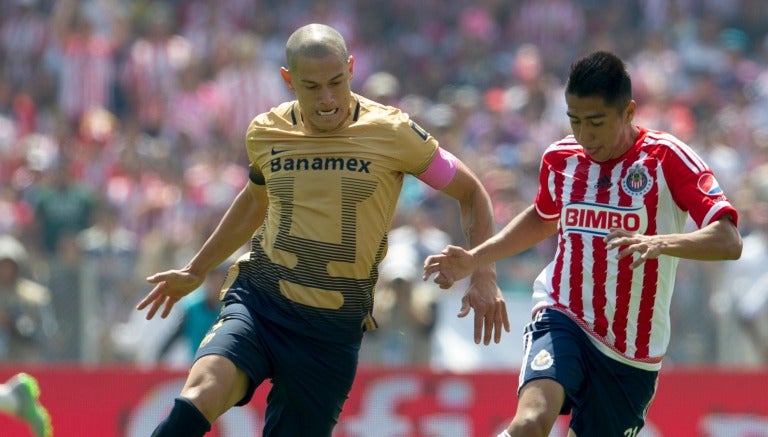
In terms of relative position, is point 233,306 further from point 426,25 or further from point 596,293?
point 426,25

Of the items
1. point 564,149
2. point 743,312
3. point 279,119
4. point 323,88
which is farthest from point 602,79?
point 743,312

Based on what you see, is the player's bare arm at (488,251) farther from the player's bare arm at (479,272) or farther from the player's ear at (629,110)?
the player's ear at (629,110)

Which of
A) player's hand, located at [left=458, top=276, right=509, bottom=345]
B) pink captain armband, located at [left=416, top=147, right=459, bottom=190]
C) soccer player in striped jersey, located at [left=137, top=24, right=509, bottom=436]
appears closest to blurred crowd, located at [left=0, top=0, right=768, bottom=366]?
soccer player in striped jersey, located at [left=137, top=24, right=509, bottom=436]

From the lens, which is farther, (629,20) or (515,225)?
(629,20)

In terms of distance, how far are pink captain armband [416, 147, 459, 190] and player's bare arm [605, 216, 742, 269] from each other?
1107 millimetres

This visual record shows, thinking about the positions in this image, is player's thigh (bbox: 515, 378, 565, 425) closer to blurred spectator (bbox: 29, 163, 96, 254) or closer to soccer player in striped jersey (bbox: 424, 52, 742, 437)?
soccer player in striped jersey (bbox: 424, 52, 742, 437)

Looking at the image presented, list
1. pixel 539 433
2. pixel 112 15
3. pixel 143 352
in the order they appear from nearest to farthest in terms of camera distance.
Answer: pixel 539 433
pixel 143 352
pixel 112 15

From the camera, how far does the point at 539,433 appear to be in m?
6.39

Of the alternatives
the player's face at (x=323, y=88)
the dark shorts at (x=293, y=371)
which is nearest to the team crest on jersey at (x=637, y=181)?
the player's face at (x=323, y=88)

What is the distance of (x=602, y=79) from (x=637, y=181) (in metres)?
0.53

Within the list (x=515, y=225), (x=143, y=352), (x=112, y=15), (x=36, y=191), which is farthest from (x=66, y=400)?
(x=112, y=15)

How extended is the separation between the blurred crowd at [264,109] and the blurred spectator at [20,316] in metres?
0.01

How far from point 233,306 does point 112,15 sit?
11482mm

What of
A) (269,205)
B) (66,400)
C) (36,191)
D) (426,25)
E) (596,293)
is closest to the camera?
(596,293)
